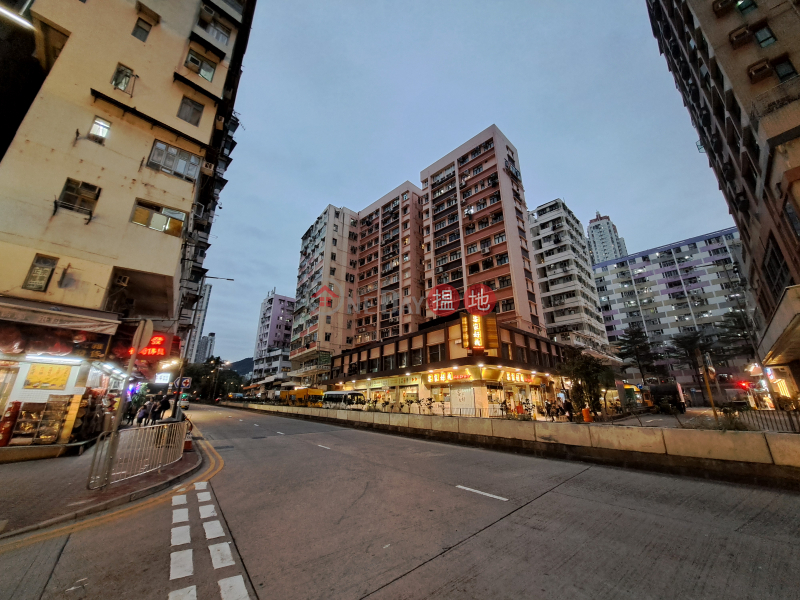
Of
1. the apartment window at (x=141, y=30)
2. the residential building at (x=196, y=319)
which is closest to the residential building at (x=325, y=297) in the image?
the residential building at (x=196, y=319)

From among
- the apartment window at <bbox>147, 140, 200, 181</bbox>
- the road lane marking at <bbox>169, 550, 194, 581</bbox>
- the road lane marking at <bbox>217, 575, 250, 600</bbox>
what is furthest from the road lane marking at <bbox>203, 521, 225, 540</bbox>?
the apartment window at <bbox>147, 140, 200, 181</bbox>

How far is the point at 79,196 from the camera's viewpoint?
1175cm

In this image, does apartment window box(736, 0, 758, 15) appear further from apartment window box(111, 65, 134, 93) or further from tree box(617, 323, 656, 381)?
tree box(617, 323, 656, 381)

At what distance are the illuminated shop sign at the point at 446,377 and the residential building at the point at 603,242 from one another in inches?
5551

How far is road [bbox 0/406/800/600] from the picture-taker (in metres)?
3.16

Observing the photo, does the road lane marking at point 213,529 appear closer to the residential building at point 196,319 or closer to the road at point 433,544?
the road at point 433,544

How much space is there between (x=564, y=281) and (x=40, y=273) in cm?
5768

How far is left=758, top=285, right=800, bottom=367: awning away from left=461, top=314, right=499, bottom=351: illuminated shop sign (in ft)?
47.1

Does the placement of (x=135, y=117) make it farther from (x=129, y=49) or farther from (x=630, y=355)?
(x=630, y=355)

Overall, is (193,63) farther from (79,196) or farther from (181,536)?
(181,536)

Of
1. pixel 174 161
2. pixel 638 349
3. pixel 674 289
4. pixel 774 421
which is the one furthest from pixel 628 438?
pixel 674 289

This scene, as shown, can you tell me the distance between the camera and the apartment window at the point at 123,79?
44.6ft

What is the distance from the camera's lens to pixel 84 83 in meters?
12.8

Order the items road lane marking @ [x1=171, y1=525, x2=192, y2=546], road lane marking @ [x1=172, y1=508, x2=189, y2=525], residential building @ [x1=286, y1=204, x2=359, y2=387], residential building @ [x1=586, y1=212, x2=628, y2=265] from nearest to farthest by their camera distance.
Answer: road lane marking @ [x1=171, y1=525, x2=192, y2=546] → road lane marking @ [x1=172, y1=508, x2=189, y2=525] → residential building @ [x1=286, y1=204, x2=359, y2=387] → residential building @ [x1=586, y1=212, x2=628, y2=265]
